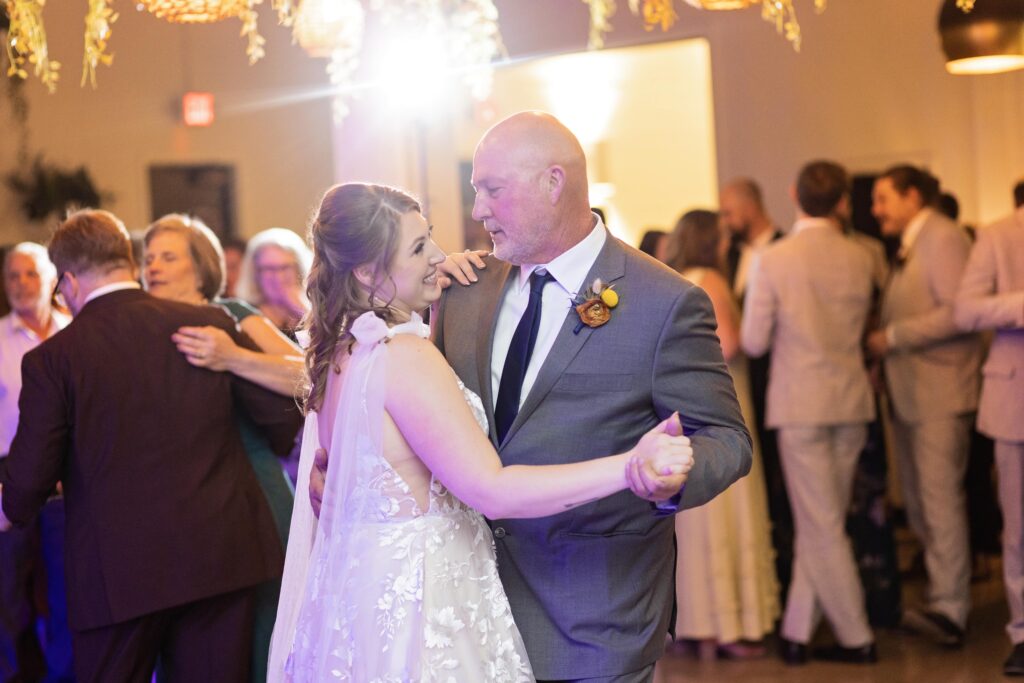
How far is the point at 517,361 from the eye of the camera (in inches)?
107

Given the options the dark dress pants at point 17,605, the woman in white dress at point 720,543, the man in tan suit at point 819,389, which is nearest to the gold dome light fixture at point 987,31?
the man in tan suit at point 819,389

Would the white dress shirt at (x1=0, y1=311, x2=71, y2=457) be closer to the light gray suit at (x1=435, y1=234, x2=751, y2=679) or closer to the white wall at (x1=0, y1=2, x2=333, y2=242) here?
the light gray suit at (x1=435, y1=234, x2=751, y2=679)

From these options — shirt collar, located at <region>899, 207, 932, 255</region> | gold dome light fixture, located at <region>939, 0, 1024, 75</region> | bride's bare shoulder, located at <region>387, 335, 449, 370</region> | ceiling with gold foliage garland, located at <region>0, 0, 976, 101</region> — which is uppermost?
ceiling with gold foliage garland, located at <region>0, 0, 976, 101</region>

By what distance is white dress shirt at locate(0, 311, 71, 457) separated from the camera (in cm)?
486

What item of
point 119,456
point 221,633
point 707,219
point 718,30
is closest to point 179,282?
point 119,456

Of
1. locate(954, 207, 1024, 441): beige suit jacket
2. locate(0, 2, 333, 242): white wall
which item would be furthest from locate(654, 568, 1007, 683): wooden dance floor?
locate(0, 2, 333, 242): white wall

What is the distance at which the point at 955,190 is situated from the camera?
8461 millimetres

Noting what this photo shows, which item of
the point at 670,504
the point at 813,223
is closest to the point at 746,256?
the point at 813,223

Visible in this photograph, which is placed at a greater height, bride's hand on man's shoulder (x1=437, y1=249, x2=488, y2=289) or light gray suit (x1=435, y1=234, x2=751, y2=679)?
bride's hand on man's shoulder (x1=437, y1=249, x2=488, y2=289)

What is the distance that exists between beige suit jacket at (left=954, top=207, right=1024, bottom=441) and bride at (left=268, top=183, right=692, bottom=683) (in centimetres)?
284

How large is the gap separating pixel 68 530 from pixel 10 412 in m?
1.54

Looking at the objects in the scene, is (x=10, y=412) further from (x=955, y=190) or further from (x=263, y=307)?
(x=955, y=190)

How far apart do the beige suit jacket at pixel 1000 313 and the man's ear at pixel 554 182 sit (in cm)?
266

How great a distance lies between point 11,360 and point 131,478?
5.77 ft
